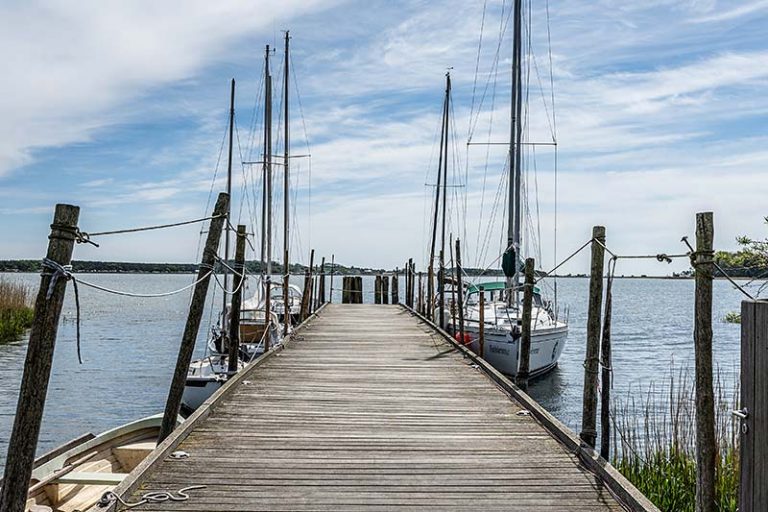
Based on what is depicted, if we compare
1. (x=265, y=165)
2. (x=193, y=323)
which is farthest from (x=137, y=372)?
(x=193, y=323)

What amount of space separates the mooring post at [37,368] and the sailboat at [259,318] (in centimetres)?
609

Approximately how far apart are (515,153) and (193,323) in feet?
42.9

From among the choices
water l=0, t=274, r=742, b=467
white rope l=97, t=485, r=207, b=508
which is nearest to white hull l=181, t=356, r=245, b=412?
water l=0, t=274, r=742, b=467

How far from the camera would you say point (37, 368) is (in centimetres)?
400

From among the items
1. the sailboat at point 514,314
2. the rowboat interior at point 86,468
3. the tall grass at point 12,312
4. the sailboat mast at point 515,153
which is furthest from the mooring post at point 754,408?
the tall grass at point 12,312

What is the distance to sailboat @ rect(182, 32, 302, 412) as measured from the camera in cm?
1384

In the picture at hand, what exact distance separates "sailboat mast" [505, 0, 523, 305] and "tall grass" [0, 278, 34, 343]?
70.6 ft

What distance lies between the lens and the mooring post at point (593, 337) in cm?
633

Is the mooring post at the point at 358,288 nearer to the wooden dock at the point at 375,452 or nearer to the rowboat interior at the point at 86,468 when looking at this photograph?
the rowboat interior at the point at 86,468

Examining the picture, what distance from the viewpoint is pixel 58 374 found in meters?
23.3

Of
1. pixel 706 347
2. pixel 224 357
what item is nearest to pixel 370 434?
pixel 706 347

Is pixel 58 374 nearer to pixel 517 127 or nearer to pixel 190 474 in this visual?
pixel 517 127

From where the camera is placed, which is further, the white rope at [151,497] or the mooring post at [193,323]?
the mooring post at [193,323]

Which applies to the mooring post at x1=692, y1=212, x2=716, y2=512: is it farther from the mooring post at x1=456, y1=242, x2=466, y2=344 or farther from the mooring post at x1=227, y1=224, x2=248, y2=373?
the mooring post at x1=456, y1=242, x2=466, y2=344
